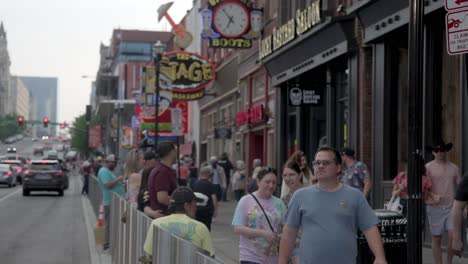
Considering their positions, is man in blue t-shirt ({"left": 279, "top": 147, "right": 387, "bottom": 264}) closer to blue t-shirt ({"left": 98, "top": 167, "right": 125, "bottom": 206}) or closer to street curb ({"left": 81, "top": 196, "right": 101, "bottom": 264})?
street curb ({"left": 81, "top": 196, "right": 101, "bottom": 264})

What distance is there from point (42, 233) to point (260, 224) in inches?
564

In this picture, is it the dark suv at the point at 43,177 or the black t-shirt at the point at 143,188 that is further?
the dark suv at the point at 43,177

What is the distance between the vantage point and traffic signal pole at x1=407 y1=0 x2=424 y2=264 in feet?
25.4

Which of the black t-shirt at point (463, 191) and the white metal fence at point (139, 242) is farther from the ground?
the black t-shirt at point (463, 191)

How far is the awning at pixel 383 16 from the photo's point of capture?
16281 millimetres

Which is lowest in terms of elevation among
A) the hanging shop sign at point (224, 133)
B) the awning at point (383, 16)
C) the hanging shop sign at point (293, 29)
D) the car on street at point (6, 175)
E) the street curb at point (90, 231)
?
the street curb at point (90, 231)

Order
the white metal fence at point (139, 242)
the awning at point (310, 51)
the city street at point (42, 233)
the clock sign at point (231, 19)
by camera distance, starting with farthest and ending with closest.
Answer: the clock sign at point (231, 19), the awning at point (310, 51), the city street at point (42, 233), the white metal fence at point (139, 242)

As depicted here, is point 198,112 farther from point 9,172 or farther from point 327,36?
point 327,36

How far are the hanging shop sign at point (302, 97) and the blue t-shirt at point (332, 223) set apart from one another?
17.0m

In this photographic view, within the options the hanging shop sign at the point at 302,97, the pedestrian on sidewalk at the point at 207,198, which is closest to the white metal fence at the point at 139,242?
the pedestrian on sidewalk at the point at 207,198

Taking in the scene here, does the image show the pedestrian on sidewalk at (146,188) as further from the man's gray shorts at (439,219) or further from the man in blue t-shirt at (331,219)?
the man in blue t-shirt at (331,219)

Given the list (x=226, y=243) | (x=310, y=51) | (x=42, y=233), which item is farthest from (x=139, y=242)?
(x=310, y=51)

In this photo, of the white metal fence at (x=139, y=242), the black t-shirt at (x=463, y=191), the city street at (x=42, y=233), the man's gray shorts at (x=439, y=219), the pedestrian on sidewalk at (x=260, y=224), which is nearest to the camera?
the white metal fence at (x=139, y=242)

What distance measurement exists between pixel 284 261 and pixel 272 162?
2439 cm
